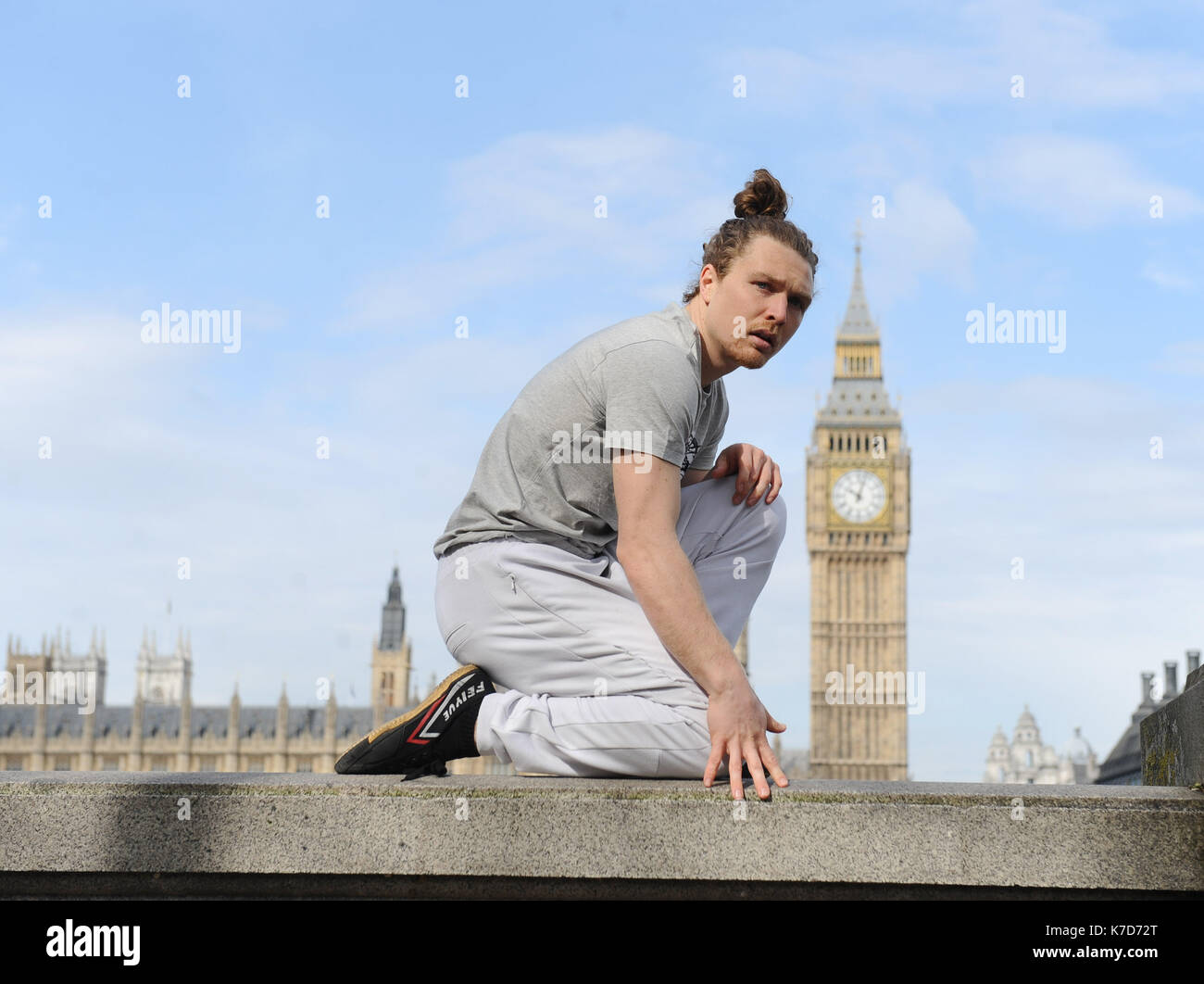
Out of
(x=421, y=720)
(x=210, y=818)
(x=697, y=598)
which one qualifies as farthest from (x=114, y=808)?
(x=697, y=598)

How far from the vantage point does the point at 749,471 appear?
3.76 metres

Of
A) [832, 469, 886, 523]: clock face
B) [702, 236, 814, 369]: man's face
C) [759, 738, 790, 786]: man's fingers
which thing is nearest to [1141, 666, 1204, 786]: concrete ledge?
[759, 738, 790, 786]: man's fingers

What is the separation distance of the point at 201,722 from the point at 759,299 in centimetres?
6631

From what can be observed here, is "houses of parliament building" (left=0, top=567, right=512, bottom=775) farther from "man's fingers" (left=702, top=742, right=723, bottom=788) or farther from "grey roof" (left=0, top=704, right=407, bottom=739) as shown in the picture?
"man's fingers" (left=702, top=742, right=723, bottom=788)

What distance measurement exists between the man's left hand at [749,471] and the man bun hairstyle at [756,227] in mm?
563

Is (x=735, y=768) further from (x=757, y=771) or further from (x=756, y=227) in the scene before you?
(x=756, y=227)

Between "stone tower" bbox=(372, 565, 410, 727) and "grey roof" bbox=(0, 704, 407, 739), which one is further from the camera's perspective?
"stone tower" bbox=(372, 565, 410, 727)

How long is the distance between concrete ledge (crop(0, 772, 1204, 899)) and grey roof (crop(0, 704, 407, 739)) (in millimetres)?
61695

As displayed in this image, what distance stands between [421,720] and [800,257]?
1354 millimetres

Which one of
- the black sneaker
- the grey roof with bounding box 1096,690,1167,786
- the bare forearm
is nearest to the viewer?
the bare forearm

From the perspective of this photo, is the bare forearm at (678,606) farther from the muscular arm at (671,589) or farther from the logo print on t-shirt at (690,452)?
the logo print on t-shirt at (690,452)

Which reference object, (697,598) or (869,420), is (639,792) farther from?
(869,420)

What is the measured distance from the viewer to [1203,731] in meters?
3.10

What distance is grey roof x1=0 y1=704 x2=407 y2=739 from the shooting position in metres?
64.4
